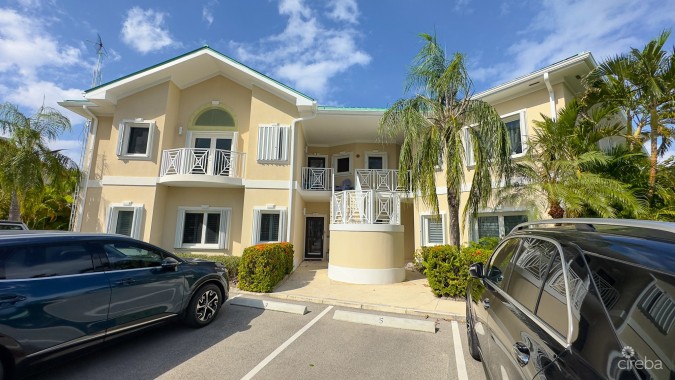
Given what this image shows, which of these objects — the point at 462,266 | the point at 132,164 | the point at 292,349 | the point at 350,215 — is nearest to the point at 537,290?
the point at 292,349

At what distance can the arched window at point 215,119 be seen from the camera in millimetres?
11894

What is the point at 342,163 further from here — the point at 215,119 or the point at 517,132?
the point at 517,132

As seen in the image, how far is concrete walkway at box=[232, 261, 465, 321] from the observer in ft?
20.4

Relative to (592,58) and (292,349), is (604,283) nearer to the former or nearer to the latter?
(292,349)

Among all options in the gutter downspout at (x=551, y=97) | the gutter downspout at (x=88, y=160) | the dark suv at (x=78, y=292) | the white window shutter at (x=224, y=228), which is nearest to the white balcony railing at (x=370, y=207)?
the white window shutter at (x=224, y=228)

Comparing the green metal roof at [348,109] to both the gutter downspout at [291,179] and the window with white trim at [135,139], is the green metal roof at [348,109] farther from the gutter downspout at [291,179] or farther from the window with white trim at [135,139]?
the window with white trim at [135,139]

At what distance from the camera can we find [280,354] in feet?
13.4

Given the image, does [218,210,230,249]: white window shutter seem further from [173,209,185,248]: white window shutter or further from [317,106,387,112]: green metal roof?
[317,106,387,112]: green metal roof

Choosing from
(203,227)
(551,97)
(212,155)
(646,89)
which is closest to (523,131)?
(551,97)

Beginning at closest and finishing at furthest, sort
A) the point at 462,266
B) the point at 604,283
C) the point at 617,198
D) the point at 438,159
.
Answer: the point at 604,283 < the point at 617,198 < the point at 462,266 < the point at 438,159

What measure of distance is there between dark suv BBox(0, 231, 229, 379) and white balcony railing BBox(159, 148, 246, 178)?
6540mm

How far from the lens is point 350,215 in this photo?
9688 millimetres

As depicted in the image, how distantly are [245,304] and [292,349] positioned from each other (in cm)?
249

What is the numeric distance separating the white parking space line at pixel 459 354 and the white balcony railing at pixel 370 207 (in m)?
4.46
